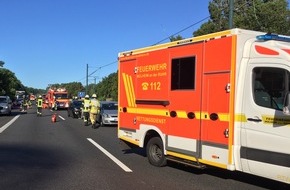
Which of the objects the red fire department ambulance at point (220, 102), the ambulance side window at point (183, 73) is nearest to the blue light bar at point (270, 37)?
the red fire department ambulance at point (220, 102)

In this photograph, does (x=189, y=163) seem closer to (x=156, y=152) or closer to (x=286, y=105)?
(x=156, y=152)

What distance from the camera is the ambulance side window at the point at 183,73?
9.49 m

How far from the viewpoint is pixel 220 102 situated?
8.57 m

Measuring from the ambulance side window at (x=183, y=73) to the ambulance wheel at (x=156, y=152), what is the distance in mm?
1555

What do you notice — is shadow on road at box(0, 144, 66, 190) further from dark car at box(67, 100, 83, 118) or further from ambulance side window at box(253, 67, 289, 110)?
dark car at box(67, 100, 83, 118)

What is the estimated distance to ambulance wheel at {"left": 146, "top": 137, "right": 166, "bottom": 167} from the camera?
10.9 m

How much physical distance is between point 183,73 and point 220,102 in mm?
1437

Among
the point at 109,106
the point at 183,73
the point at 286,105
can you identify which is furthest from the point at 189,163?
the point at 109,106

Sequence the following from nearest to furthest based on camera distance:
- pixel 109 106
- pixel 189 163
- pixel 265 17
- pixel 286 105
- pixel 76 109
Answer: pixel 286 105 → pixel 189 163 → pixel 109 106 → pixel 265 17 → pixel 76 109

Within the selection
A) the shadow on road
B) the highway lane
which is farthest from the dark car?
the highway lane

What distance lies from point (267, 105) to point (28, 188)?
14.5 feet

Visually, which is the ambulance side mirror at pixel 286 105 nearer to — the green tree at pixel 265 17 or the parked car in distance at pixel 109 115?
the parked car in distance at pixel 109 115

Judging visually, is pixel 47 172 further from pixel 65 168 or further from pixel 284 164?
pixel 284 164

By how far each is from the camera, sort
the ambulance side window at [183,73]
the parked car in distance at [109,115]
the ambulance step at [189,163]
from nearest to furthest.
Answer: the ambulance step at [189,163]
the ambulance side window at [183,73]
the parked car in distance at [109,115]
